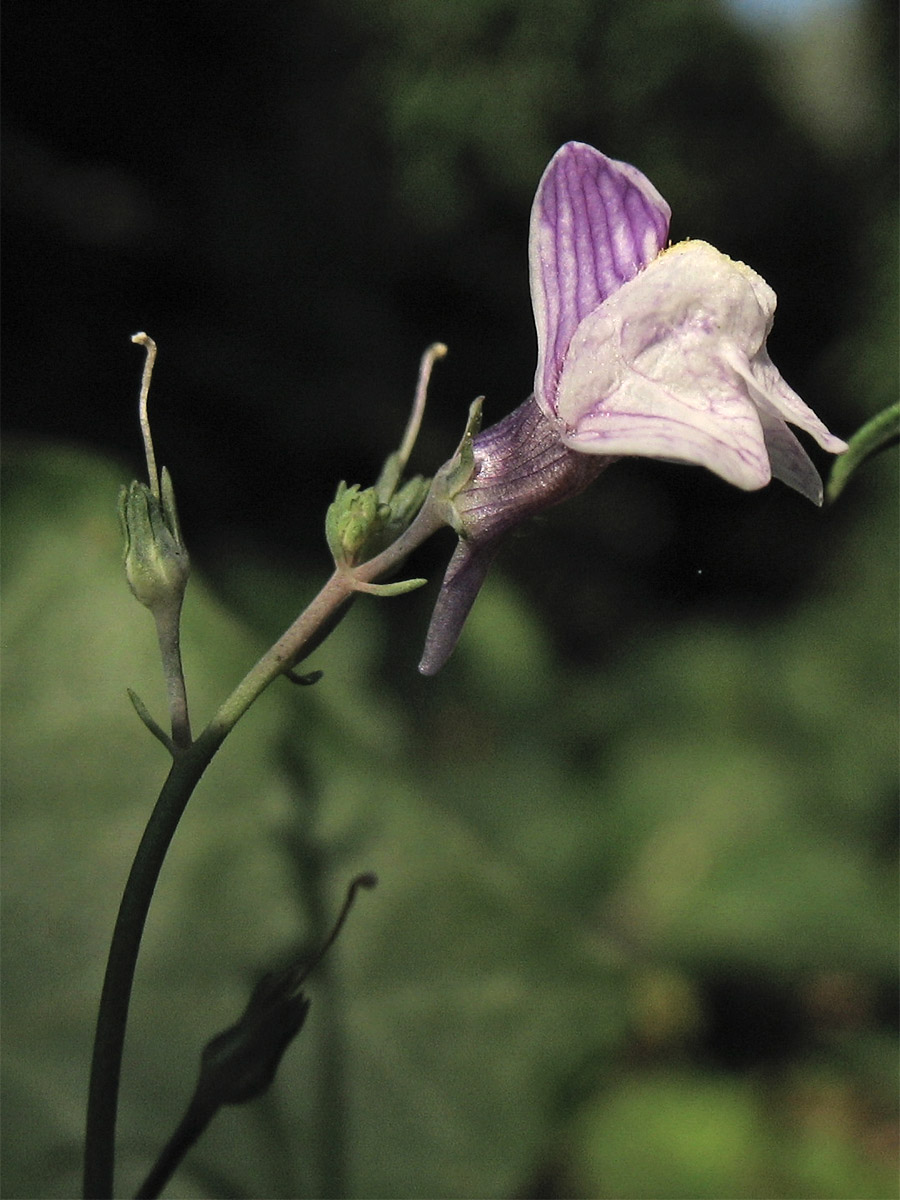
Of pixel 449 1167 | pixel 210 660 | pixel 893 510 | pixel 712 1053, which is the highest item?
pixel 210 660

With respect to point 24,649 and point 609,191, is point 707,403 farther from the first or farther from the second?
point 24,649

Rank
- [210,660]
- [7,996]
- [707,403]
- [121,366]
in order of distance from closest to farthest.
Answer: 1. [707,403]
2. [7,996]
3. [210,660]
4. [121,366]

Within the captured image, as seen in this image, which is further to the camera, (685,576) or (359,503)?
(685,576)

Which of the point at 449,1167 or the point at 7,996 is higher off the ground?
the point at 7,996

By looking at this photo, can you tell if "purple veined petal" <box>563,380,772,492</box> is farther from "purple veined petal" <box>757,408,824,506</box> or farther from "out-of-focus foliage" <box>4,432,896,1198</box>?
"out-of-focus foliage" <box>4,432,896,1198</box>

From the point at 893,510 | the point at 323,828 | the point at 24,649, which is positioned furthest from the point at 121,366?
the point at 893,510

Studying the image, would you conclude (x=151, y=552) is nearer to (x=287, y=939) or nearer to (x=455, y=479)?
(x=455, y=479)

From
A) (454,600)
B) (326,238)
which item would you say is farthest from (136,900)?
(326,238)
